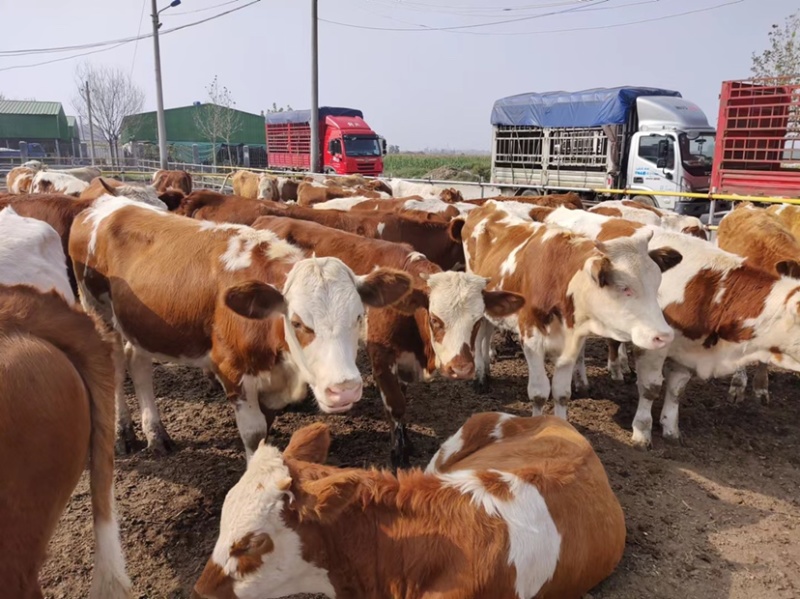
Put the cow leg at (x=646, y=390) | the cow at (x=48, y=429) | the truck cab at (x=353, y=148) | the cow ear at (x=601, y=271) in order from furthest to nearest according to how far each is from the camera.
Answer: the truck cab at (x=353, y=148) → the cow leg at (x=646, y=390) → the cow ear at (x=601, y=271) → the cow at (x=48, y=429)

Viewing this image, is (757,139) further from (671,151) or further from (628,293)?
(628,293)

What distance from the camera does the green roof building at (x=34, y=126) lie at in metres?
61.7

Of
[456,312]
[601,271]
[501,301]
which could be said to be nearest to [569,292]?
[601,271]

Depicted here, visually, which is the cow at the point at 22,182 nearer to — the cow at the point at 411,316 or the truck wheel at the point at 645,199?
the cow at the point at 411,316

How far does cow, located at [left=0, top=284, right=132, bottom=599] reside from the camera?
188cm

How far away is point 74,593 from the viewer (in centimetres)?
327

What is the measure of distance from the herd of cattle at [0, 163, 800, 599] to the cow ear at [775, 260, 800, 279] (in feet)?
0.09

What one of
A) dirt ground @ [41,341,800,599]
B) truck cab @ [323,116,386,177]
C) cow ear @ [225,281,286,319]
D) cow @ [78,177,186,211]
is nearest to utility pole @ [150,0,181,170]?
truck cab @ [323,116,386,177]

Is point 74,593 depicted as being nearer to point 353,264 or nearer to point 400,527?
point 400,527

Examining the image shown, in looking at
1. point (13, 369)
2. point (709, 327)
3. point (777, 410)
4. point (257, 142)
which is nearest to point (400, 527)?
point (13, 369)

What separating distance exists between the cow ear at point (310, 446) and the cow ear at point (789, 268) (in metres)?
4.20

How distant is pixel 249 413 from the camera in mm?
4125

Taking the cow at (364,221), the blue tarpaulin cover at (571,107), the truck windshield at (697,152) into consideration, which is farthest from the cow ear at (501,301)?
the blue tarpaulin cover at (571,107)

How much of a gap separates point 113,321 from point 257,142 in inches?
2642
